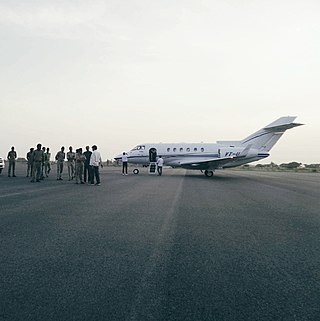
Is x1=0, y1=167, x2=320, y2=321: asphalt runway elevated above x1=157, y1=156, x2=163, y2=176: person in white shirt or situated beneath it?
situated beneath

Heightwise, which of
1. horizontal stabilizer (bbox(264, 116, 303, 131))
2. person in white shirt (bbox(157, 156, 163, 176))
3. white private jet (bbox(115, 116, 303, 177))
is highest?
horizontal stabilizer (bbox(264, 116, 303, 131))

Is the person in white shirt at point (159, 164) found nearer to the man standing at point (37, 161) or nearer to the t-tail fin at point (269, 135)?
the t-tail fin at point (269, 135)

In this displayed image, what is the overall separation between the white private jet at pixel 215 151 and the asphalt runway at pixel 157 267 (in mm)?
20995

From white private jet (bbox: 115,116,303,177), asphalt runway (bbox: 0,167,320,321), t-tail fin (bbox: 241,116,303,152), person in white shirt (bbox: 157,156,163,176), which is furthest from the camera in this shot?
person in white shirt (bbox: 157,156,163,176)

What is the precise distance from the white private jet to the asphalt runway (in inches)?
827

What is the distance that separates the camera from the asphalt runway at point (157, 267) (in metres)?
3.09

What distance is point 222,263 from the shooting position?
14.9 feet

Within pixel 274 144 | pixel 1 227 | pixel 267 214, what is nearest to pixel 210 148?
pixel 274 144

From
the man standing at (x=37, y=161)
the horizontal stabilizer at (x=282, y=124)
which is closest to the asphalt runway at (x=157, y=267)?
the man standing at (x=37, y=161)

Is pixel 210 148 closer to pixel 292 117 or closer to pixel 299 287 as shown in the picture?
pixel 292 117

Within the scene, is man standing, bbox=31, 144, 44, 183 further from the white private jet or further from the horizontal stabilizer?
the horizontal stabilizer

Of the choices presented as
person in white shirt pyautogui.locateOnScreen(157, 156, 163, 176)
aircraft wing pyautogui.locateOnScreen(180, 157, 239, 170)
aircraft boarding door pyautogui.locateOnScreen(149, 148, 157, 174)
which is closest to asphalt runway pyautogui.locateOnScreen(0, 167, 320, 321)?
aircraft wing pyautogui.locateOnScreen(180, 157, 239, 170)

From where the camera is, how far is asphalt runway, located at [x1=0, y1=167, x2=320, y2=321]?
3.09 metres

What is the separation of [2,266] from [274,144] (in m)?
28.4
